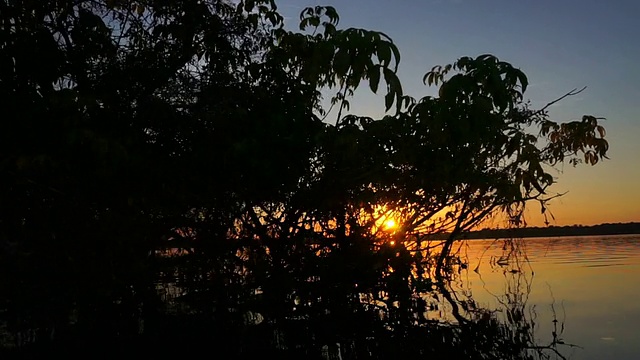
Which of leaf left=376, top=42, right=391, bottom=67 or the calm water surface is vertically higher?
leaf left=376, top=42, right=391, bottom=67

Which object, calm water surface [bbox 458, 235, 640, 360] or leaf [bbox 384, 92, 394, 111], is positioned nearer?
leaf [bbox 384, 92, 394, 111]

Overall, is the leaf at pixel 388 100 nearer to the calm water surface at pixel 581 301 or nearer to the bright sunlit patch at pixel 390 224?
the bright sunlit patch at pixel 390 224

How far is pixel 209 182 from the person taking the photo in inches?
287

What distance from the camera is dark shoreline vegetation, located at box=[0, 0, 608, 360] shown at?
6.02m

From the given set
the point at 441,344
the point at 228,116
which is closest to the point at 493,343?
the point at 441,344

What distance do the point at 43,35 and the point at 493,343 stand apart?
8.40m

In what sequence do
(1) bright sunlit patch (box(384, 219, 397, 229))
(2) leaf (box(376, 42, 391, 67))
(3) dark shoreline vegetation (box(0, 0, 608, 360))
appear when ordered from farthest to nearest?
(1) bright sunlit patch (box(384, 219, 397, 229)) < (3) dark shoreline vegetation (box(0, 0, 608, 360)) < (2) leaf (box(376, 42, 391, 67))

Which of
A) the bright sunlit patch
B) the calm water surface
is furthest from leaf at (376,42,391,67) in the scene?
the calm water surface

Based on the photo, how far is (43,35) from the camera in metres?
6.14

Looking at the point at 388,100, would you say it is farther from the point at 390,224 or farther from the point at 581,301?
the point at 581,301

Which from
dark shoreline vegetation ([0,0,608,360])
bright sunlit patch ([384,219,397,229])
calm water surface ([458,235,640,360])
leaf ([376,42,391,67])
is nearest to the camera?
leaf ([376,42,391,67])

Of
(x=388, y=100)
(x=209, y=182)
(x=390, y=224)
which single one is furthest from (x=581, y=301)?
(x=388, y=100)

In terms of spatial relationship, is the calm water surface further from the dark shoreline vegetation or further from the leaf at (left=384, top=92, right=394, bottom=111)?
the leaf at (left=384, top=92, right=394, bottom=111)

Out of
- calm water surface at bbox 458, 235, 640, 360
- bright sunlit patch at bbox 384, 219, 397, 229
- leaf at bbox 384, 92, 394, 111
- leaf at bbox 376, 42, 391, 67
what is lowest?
calm water surface at bbox 458, 235, 640, 360
